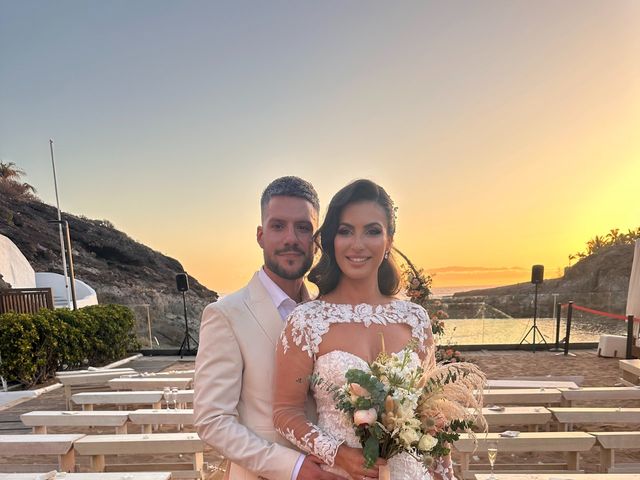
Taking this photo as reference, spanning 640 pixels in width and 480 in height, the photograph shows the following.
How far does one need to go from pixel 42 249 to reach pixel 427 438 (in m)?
47.7

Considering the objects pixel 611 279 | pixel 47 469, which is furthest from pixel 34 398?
pixel 611 279

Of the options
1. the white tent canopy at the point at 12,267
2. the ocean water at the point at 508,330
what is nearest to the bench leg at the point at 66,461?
the ocean water at the point at 508,330

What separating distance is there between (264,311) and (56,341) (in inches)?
385

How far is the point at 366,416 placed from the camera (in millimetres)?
1326

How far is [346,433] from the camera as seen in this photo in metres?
1.62

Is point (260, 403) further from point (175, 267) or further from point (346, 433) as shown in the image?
point (175, 267)

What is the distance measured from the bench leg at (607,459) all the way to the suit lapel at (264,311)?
422 centimetres

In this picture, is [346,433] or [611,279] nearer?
[346,433]

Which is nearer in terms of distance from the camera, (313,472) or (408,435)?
(408,435)

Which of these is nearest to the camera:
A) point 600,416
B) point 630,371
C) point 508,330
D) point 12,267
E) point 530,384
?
point 600,416

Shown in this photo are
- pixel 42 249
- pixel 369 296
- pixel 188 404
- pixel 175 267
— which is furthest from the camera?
pixel 175 267

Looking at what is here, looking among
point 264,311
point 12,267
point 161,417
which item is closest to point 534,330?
point 161,417

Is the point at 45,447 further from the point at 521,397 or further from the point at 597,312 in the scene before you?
the point at 597,312

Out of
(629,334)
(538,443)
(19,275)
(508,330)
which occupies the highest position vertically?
(538,443)
